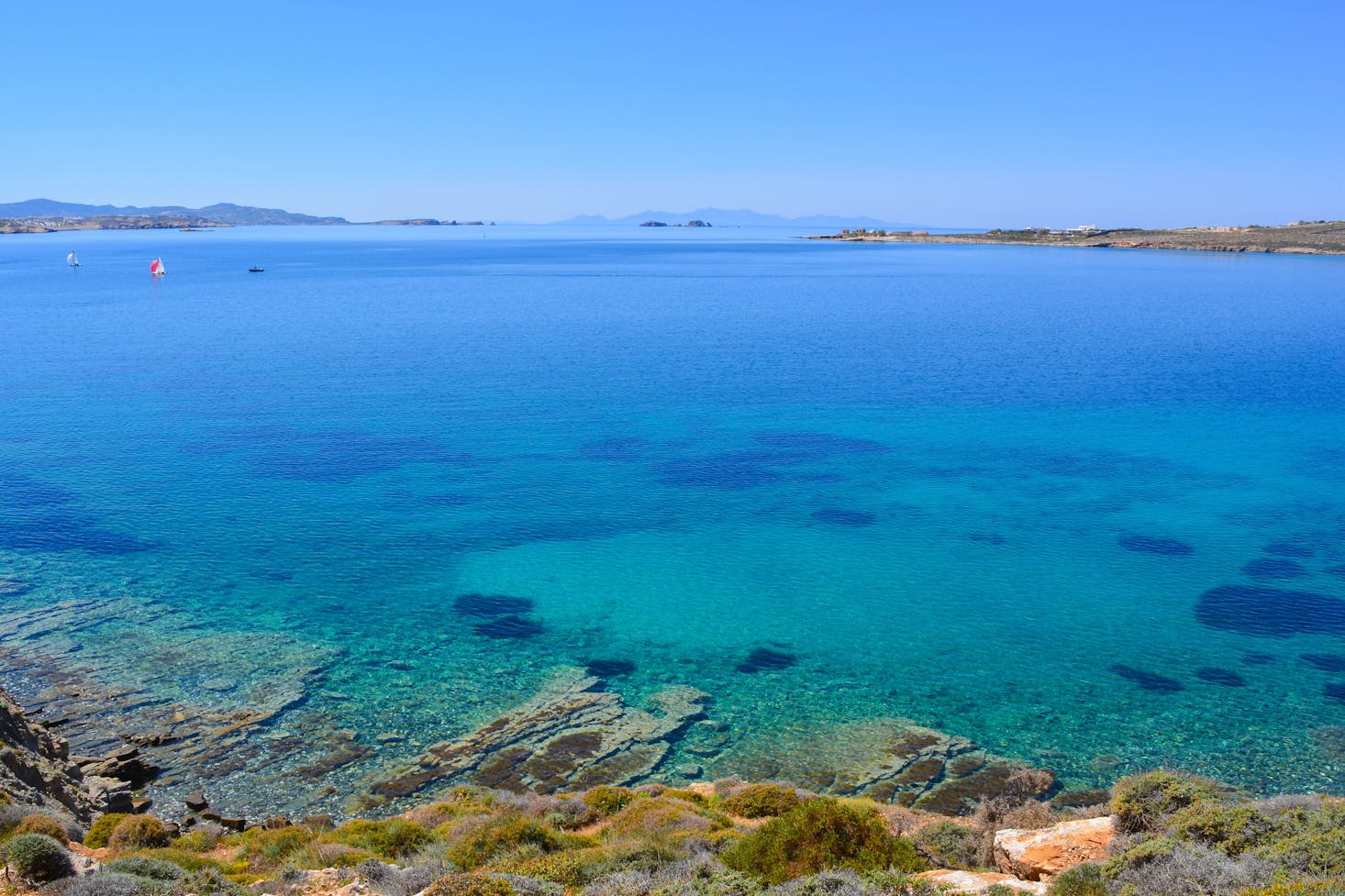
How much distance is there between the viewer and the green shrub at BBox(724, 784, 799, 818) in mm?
18734

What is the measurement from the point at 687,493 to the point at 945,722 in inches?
777

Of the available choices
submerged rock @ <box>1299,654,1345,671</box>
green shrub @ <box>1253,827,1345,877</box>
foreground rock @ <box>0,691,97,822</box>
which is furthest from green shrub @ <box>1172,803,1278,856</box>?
foreground rock @ <box>0,691,97,822</box>

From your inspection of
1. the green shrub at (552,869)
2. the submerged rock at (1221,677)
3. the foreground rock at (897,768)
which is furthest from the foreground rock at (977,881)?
the submerged rock at (1221,677)

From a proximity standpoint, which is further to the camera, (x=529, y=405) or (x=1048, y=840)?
(x=529, y=405)

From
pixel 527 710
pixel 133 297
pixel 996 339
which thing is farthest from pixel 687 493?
pixel 133 297

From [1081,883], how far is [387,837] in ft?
39.1

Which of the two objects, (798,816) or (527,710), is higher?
(798,816)

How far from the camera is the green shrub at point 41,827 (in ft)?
50.0

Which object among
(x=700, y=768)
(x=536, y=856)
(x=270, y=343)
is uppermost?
(x=270, y=343)

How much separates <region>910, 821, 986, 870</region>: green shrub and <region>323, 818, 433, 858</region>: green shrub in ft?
30.4

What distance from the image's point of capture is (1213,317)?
100 m

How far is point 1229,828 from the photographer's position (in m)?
14.5

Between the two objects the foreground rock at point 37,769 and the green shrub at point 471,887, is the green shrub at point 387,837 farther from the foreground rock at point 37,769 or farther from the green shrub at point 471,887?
the foreground rock at point 37,769

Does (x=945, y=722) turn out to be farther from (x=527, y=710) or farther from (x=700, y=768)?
(x=527, y=710)
